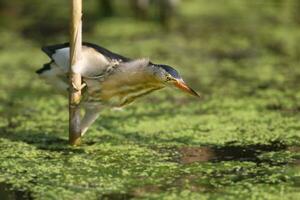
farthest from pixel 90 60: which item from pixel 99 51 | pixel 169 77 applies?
pixel 169 77

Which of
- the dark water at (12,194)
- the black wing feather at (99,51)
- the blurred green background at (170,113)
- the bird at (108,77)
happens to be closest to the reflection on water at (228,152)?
the blurred green background at (170,113)

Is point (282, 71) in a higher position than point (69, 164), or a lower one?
higher

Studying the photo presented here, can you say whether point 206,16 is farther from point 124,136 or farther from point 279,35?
point 124,136

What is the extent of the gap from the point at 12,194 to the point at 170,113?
1.54 meters

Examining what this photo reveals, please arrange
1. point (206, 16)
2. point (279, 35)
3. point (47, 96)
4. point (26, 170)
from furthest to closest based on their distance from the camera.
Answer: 1. point (206, 16)
2. point (279, 35)
3. point (47, 96)
4. point (26, 170)

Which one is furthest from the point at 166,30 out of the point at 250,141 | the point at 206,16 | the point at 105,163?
the point at 105,163

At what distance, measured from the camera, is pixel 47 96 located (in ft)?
15.7

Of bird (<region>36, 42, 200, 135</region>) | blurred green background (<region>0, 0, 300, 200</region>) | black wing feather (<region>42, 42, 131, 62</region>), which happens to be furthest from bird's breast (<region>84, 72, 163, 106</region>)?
blurred green background (<region>0, 0, 300, 200</region>)

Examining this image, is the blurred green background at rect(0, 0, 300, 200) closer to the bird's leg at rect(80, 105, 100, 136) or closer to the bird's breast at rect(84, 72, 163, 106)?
the bird's leg at rect(80, 105, 100, 136)

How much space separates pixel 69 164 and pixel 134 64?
494 millimetres

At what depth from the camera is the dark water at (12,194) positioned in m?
2.92

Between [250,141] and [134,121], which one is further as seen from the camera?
[134,121]

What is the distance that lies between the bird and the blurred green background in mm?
230

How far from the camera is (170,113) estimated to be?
14.3ft
